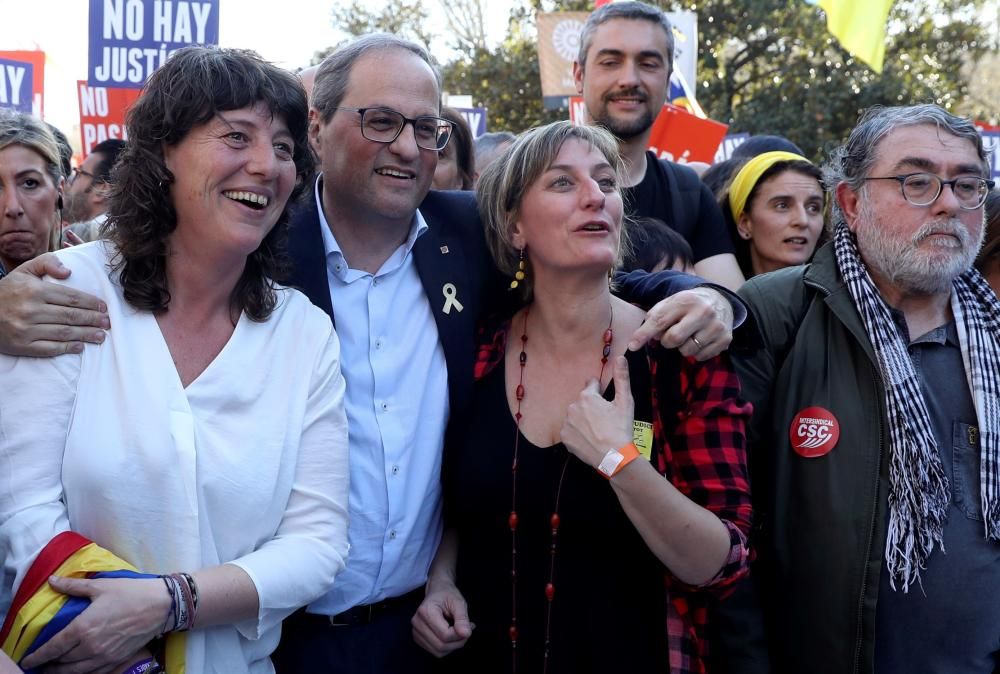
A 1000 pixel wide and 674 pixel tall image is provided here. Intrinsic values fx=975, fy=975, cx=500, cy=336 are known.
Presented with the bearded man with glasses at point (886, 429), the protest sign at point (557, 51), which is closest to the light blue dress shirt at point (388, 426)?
the bearded man with glasses at point (886, 429)

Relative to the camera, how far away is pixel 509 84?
18812 mm

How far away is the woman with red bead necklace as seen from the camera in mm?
2480

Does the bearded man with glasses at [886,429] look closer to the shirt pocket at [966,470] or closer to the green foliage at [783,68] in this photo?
the shirt pocket at [966,470]

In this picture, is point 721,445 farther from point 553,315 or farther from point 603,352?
point 553,315

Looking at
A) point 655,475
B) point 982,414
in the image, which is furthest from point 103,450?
point 982,414

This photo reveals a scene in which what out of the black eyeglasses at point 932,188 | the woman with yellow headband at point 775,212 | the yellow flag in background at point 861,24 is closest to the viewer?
the black eyeglasses at point 932,188

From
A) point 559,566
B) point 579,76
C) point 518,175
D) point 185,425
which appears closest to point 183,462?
point 185,425

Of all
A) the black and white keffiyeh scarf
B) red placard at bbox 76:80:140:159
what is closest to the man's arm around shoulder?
the black and white keffiyeh scarf

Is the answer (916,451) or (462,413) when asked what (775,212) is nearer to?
(916,451)

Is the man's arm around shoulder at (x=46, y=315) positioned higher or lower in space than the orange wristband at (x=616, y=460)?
higher

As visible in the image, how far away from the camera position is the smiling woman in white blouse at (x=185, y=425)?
6.78 ft

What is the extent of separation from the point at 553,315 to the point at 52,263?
1.36m

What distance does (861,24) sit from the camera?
26.4 feet

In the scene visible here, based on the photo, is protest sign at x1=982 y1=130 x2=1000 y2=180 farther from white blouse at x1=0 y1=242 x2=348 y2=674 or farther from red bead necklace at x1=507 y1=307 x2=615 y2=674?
white blouse at x1=0 y1=242 x2=348 y2=674
